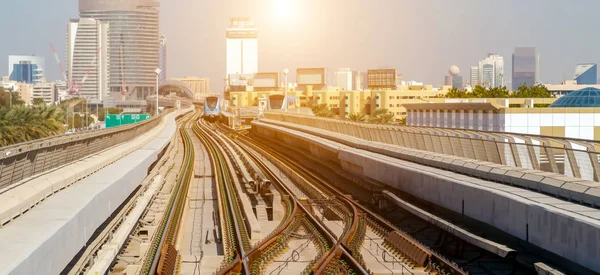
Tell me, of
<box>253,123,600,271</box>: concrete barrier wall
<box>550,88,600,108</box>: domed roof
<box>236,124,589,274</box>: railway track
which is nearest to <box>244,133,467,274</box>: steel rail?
<box>236,124,589,274</box>: railway track

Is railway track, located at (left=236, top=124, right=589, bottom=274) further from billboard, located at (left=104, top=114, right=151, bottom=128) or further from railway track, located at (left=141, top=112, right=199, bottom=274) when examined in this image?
billboard, located at (left=104, top=114, right=151, bottom=128)

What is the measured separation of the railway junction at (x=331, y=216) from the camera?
11.7 m

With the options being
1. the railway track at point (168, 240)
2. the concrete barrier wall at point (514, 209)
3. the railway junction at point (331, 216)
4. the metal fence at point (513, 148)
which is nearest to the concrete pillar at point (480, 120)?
the metal fence at point (513, 148)

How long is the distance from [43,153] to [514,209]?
861 centimetres

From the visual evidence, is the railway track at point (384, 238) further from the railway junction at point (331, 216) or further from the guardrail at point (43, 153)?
the guardrail at point (43, 153)

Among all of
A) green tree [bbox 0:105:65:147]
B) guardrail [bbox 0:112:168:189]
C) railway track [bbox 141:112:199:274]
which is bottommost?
railway track [bbox 141:112:199:274]

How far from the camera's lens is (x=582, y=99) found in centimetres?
4684

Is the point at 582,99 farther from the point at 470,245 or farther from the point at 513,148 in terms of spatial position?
the point at 470,245

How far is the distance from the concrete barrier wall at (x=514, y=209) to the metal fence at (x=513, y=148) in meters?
0.82

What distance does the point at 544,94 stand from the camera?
317 feet

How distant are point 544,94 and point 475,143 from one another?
263 feet

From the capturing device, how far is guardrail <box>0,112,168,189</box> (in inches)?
Result: 537

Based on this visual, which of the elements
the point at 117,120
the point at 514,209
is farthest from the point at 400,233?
the point at 117,120

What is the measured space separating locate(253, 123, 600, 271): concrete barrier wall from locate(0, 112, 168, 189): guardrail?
7.82 metres
